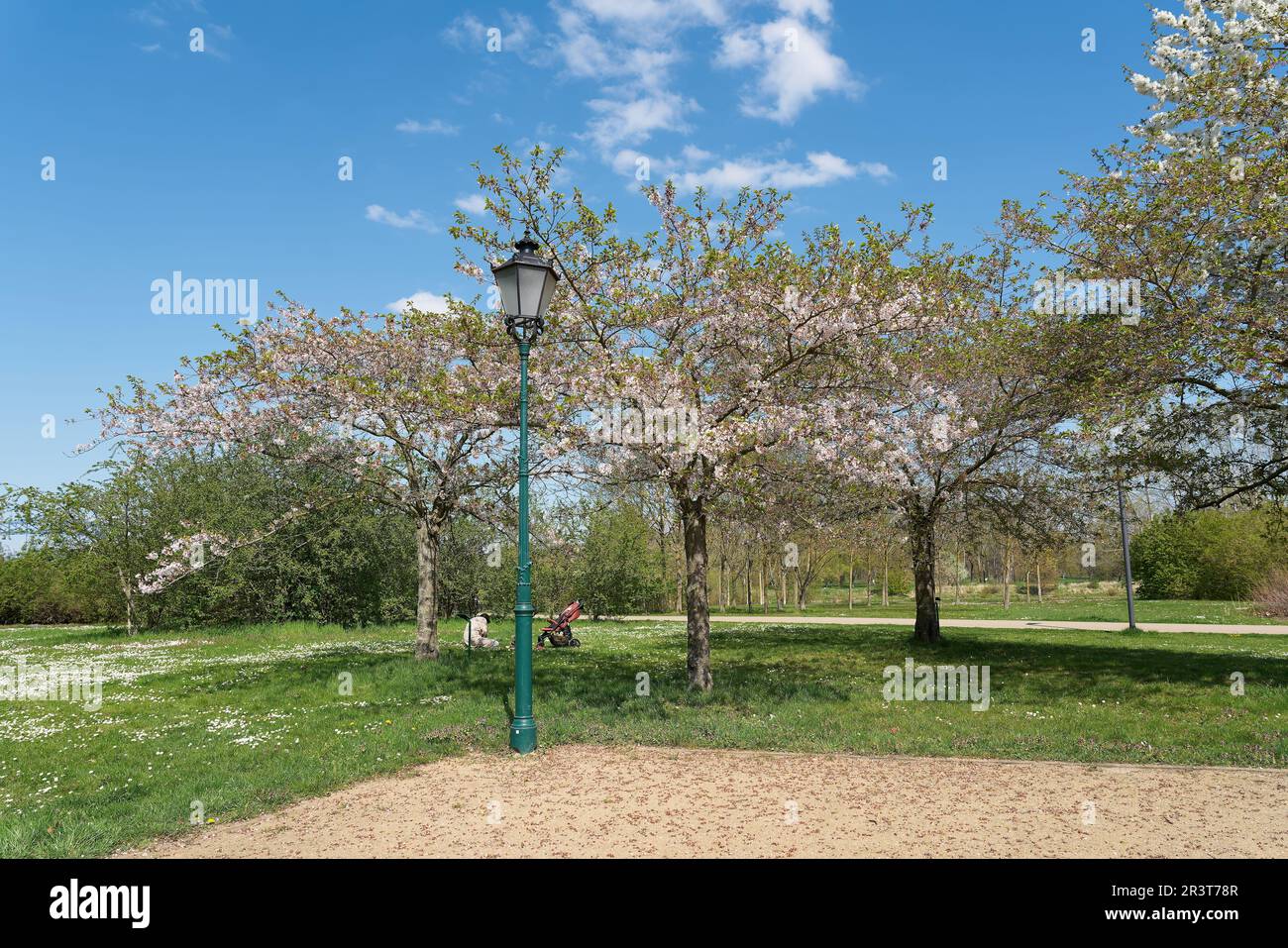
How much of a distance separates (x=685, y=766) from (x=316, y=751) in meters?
4.38

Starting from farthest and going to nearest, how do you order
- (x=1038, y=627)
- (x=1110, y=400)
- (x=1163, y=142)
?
(x=1038, y=627) → (x=1163, y=142) → (x=1110, y=400)

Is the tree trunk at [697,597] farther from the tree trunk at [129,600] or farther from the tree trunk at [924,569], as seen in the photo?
the tree trunk at [129,600]

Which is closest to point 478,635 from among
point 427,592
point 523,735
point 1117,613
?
point 427,592

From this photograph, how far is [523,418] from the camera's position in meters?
8.87

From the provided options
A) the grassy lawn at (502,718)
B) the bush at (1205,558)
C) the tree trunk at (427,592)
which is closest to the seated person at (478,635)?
the grassy lawn at (502,718)

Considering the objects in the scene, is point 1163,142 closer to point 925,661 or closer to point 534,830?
point 925,661

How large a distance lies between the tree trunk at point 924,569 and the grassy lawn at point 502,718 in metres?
1.89

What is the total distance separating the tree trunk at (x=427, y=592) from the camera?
15711 mm

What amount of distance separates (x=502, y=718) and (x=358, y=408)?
711cm

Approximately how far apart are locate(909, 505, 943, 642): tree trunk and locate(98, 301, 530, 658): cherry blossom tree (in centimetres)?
1051

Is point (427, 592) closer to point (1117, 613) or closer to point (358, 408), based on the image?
point (358, 408)

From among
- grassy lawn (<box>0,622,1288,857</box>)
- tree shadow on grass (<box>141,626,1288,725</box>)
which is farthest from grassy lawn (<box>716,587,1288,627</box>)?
grassy lawn (<box>0,622,1288,857</box>)

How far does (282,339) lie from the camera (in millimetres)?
15297
